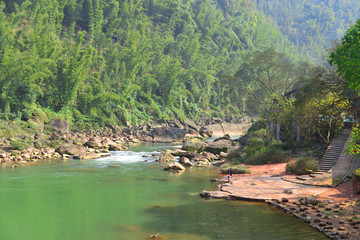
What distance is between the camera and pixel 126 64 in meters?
55.0

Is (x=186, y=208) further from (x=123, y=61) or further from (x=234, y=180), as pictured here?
(x=123, y=61)

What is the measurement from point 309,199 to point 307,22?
173934 mm

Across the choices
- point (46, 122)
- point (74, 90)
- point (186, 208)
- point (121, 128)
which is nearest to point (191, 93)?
point (121, 128)

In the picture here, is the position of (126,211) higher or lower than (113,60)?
lower

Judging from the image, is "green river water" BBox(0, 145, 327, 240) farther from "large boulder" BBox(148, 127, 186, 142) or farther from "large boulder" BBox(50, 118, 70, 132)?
"large boulder" BBox(148, 127, 186, 142)

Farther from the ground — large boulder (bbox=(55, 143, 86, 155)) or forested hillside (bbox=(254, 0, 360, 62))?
forested hillside (bbox=(254, 0, 360, 62))

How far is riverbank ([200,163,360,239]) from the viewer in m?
10.5

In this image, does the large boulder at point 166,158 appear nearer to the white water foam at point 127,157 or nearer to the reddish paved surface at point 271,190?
the white water foam at point 127,157

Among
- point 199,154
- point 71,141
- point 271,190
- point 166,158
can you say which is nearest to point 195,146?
point 199,154

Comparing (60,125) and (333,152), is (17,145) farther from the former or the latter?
(333,152)

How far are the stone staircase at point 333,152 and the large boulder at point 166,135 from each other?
24.3m

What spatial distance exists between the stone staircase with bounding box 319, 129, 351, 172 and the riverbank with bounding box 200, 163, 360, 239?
240cm

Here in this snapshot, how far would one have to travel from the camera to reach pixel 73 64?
4031 centimetres

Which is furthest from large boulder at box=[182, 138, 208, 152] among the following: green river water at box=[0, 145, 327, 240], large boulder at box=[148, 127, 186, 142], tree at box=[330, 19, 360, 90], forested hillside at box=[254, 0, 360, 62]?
forested hillside at box=[254, 0, 360, 62]
